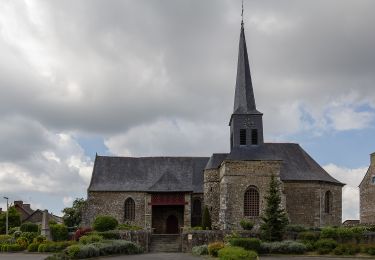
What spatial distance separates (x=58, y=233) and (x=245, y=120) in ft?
54.8

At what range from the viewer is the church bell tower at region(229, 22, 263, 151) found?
147 feet

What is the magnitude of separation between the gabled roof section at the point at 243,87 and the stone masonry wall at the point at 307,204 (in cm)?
685

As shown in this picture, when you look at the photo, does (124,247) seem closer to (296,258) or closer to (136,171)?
(296,258)

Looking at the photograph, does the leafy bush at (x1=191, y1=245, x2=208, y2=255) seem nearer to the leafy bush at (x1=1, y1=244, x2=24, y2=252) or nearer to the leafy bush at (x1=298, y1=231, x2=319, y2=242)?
the leafy bush at (x1=298, y1=231, x2=319, y2=242)

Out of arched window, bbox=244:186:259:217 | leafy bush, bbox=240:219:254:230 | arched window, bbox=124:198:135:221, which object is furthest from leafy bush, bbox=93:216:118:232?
arched window, bbox=244:186:259:217

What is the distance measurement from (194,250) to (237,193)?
26.4 ft

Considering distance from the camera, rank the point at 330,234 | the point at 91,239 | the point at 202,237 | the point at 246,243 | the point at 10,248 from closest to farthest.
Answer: the point at 246,243, the point at 330,234, the point at 91,239, the point at 10,248, the point at 202,237

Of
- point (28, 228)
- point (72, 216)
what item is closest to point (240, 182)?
point (28, 228)

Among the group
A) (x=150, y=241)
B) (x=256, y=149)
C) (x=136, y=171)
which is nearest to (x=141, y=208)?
(x=136, y=171)

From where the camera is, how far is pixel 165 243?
4188 centimetres

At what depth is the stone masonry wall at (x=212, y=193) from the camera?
45844 millimetres

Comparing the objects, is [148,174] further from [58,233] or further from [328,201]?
[328,201]

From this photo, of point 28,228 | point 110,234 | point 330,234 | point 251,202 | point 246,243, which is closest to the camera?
point 246,243

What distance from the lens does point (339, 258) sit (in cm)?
3061
